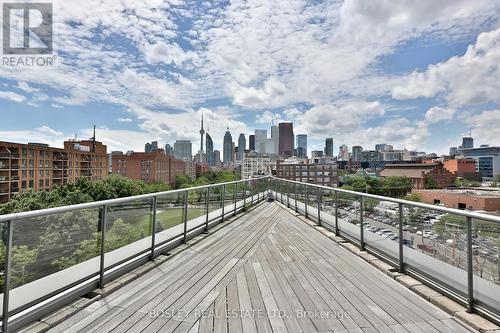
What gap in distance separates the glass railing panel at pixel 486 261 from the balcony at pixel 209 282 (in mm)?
16

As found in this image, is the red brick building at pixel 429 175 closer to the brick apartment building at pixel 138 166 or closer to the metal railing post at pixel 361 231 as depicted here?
the brick apartment building at pixel 138 166

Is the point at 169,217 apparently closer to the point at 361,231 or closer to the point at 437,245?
the point at 361,231

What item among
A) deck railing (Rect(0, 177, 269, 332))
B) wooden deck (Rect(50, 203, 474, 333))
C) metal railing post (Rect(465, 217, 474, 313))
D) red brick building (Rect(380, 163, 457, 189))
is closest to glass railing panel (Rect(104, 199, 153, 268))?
deck railing (Rect(0, 177, 269, 332))

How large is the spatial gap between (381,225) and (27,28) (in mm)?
14996

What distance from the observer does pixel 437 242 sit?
3.17 meters

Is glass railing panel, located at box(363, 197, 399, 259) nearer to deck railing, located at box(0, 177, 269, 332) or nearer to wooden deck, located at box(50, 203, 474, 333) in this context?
wooden deck, located at box(50, 203, 474, 333)

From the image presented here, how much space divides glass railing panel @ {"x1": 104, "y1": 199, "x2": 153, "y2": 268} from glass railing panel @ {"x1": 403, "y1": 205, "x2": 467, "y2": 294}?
3555 millimetres

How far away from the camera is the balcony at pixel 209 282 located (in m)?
2.52

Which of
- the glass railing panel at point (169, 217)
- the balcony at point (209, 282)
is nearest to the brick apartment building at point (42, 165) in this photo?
the glass railing panel at point (169, 217)

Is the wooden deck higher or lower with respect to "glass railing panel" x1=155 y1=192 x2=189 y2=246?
lower

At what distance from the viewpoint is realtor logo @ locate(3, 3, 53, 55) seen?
9875 millimetres

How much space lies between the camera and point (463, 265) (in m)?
2.82

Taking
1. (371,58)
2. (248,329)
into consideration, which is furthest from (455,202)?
(248,329)

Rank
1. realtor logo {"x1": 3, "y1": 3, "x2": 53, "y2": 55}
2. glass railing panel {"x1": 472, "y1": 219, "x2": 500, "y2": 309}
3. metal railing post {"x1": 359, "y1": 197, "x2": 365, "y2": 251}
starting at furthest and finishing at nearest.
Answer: realtor logo {"x1": 3, "y1": 3, "x2": 53, "y2": 55} → metal railing post {"x1": 359, "y1": 197, "x2": 365, "y2": 251} → glass railing panel {"x1": 472, "y1": 219, "x2": 500, "y2": 309}
